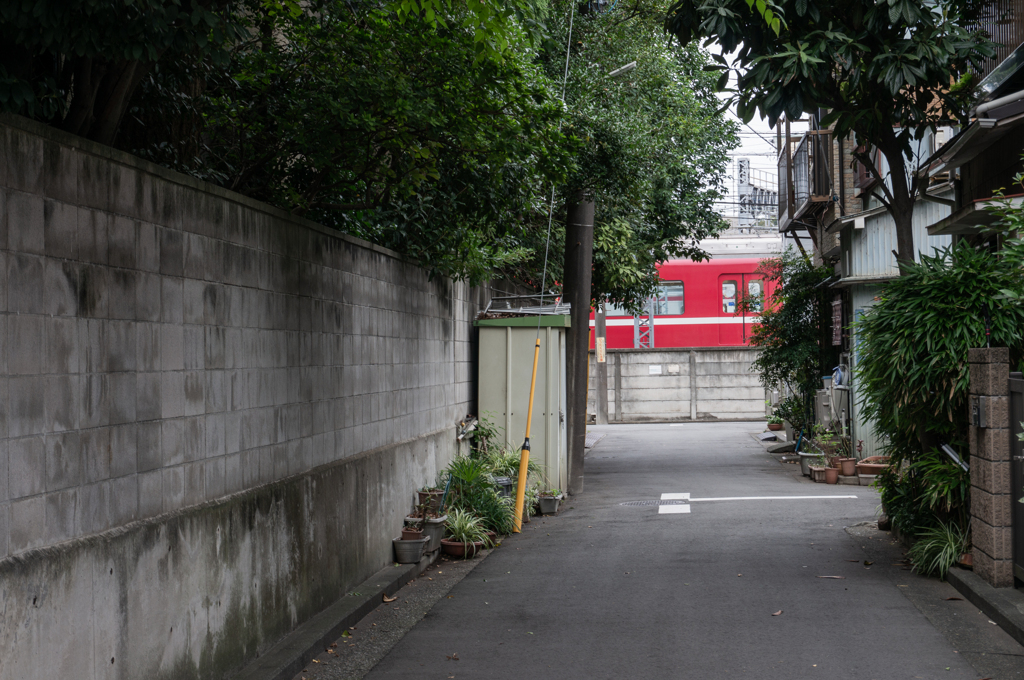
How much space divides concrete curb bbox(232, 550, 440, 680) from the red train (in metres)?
22.2

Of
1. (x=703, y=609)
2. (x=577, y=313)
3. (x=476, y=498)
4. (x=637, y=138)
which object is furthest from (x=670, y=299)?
(x=703, y=609)

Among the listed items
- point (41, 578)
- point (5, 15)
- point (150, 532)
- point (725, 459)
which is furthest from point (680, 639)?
point (725, 459)

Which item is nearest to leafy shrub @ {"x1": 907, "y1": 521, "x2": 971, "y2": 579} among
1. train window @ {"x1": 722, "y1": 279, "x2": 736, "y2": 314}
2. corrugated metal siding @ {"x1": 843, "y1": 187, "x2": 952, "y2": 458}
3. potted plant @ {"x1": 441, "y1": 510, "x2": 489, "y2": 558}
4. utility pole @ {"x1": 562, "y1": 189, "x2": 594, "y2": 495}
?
potted plant @ {"x1": 441, "y1": 510, "x2": 489, "y2": 558}

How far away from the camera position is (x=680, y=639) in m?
6.55

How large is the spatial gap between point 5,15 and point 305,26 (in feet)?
10.2

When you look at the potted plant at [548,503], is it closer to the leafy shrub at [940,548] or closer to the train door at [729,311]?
the leafy shrub at [940,548]

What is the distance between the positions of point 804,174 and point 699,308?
10602 millimetres

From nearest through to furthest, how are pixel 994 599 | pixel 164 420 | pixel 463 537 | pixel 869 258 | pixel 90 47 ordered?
pixel 90 47
pixel 164 420
pixel 994 599
pixel 463 537
pixel 869 258

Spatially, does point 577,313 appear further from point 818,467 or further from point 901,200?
point 901,200

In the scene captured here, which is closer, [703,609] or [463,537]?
[703,609]

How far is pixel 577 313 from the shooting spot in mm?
15000

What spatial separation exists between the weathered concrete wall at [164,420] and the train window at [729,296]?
22.9m

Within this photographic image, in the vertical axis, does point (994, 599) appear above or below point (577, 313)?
below

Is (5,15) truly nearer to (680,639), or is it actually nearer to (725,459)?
(680,639)
